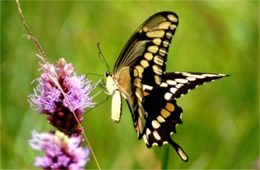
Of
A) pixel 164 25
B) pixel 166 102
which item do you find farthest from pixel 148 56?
pixel 166 102

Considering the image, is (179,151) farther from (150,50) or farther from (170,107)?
(150,50)

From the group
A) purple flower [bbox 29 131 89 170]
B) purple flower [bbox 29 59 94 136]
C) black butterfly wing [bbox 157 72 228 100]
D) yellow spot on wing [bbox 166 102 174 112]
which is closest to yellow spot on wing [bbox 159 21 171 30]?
black butterfly wing [bbox 157 72 228 100]

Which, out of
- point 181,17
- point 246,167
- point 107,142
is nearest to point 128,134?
point 107,142

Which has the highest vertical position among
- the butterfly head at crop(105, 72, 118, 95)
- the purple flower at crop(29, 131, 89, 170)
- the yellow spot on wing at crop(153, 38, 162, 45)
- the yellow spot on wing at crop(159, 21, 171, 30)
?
the yellow spot on wing at crop(159, 21, 171, 30)

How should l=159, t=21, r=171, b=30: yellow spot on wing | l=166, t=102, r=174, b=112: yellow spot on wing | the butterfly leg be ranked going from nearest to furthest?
the butterfly leg
l=159, t=21, r=171, b=30: yellow spot on wing
l=166, t=102, r=174, b=112: yellow spot on wing

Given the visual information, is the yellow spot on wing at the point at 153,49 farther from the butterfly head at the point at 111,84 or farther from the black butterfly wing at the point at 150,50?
the butterfly head at the point at 111,84

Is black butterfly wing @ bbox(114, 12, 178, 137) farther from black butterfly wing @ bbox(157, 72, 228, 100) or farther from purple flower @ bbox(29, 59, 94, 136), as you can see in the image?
purple flower @ bbox(29, 59, 94, 136)

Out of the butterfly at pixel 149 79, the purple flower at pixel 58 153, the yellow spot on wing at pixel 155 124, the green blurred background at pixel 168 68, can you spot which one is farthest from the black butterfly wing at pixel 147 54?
the purple flower at pixel 58 153
